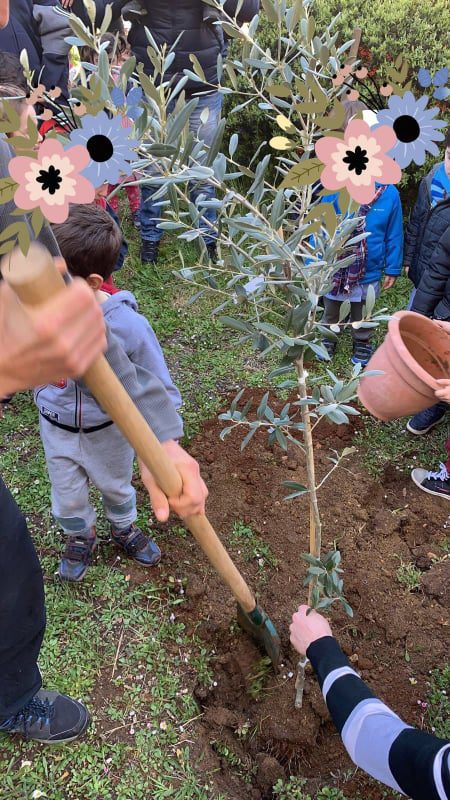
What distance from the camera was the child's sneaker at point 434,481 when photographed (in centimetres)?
274

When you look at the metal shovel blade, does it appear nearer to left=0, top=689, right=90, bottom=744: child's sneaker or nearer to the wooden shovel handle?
the wooden shovel handle

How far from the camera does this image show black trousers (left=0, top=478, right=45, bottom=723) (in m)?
1.72

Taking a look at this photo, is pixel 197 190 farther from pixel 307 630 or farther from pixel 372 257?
pixel 307 630

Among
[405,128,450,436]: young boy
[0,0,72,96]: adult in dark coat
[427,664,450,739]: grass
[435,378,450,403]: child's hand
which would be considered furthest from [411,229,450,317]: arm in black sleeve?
[0,0,72,96]: adult in dark coat

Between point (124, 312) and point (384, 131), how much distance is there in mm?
1275

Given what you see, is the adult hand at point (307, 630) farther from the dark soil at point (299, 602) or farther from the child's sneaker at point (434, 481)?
the child's sneaker at point (434, 481)

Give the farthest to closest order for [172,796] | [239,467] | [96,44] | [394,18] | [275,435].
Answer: [394,18], [239,467], [172,796], [275,435], [96,44]

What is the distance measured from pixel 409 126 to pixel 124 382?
3.45 ft

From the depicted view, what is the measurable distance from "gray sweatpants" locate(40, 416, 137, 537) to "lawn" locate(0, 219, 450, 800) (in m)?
0.24

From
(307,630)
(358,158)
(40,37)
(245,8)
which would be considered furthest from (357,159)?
(40,37)

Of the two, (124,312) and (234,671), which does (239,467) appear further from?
(124,312)

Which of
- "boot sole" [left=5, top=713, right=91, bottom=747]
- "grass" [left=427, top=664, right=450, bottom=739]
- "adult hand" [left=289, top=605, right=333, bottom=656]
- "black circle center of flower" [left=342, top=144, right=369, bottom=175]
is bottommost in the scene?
"boot sole" [left=5, top=713, right=91, bottom=747]

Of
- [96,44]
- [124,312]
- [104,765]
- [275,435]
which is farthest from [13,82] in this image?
[104,765]

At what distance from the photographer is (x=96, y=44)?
1.17 metres
